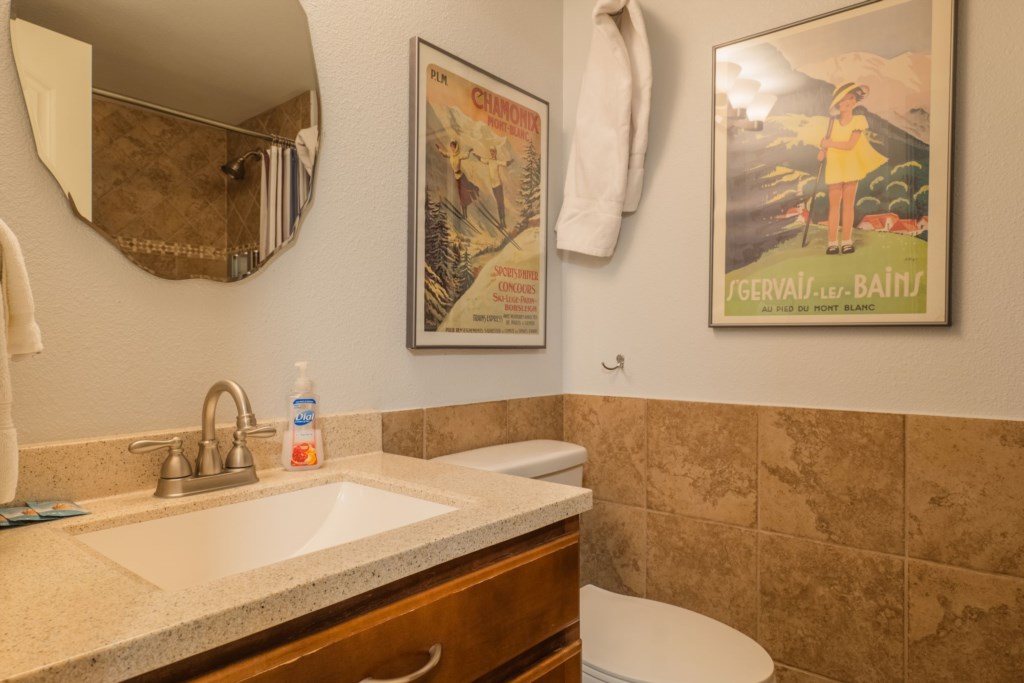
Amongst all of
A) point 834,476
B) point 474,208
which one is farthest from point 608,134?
point 834,476

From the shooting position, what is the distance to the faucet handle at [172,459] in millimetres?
983

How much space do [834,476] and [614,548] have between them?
2.18ft

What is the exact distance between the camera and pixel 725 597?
1.64 meters

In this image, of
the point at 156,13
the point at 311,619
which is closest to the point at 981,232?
the point at 311,619

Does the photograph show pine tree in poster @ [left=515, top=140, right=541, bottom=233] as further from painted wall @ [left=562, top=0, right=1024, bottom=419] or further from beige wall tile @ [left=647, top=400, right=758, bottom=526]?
beige wall tile @ [left=647, top=400, right=758, bottom=526]

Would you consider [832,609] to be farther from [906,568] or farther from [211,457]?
[211,457]

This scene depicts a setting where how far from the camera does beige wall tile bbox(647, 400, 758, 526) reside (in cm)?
161

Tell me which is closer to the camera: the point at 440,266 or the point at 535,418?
the point at 440,266

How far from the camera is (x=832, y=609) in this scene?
1.49 metres

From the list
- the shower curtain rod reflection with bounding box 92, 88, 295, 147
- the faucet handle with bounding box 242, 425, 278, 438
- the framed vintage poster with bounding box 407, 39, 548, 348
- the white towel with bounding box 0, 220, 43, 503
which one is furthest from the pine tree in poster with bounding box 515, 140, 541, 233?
the white towel with bounding box 0, 220, 43, 503

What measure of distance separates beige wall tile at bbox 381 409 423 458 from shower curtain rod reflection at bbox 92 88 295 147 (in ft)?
2.07

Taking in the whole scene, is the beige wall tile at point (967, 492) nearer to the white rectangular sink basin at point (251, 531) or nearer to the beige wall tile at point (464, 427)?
the beige wall tile at point (464, 427)

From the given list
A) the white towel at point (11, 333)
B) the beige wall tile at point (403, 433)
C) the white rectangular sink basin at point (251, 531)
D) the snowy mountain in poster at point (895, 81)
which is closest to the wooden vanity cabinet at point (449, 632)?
the white rectangular sink basin at point (251, 531)

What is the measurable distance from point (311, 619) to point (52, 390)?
0.62 meters
